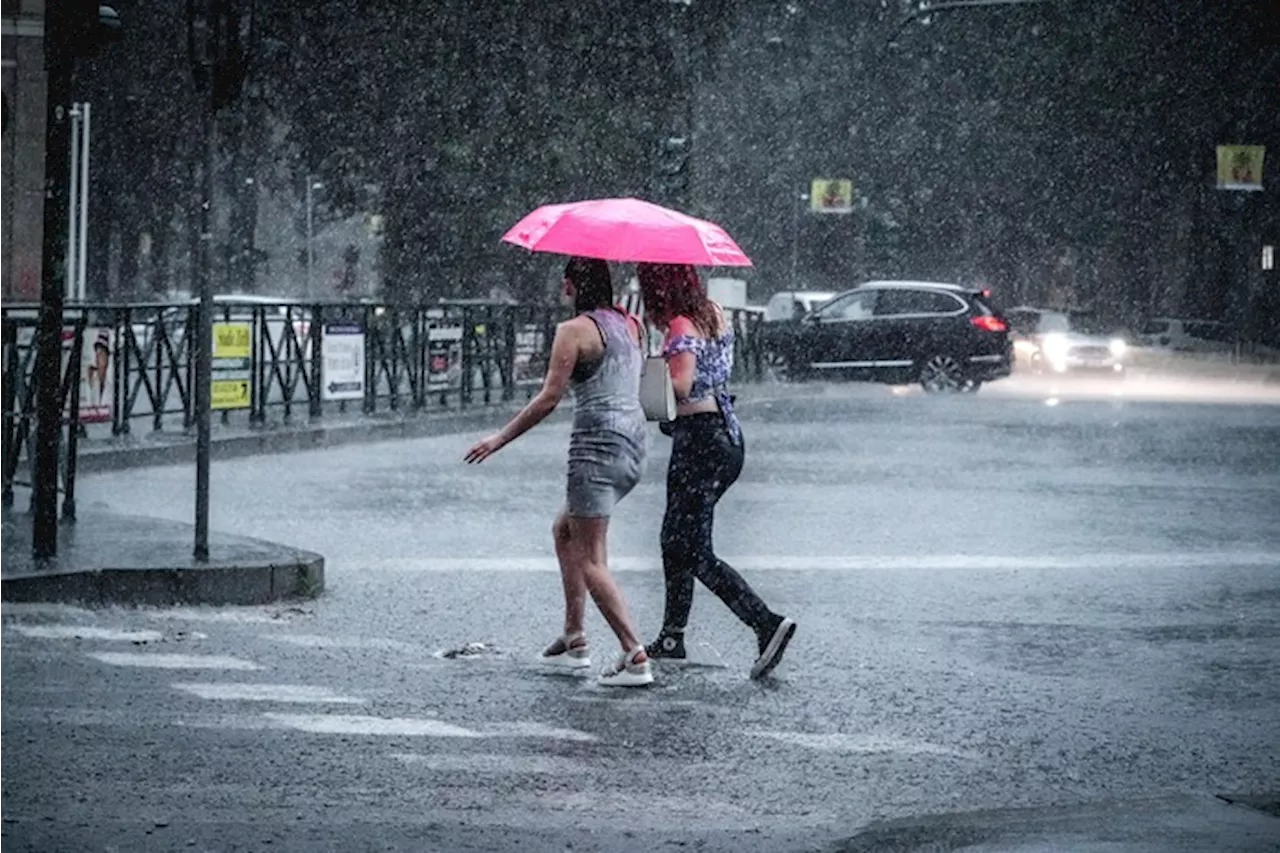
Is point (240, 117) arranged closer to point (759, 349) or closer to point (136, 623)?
point (759, 349)

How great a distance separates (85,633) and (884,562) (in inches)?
193

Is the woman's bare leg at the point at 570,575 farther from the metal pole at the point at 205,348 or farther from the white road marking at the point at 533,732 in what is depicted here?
the metal pole at the point at 205,348

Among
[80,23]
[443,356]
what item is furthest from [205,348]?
[443,356]

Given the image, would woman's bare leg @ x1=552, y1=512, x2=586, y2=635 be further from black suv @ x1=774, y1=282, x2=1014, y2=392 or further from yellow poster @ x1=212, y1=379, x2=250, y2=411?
black suv @ x1=774, y1=282, x2=1014, y2=392

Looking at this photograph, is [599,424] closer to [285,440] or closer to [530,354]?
[285,440]

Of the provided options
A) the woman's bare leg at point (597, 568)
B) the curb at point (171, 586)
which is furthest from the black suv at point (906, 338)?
the woman's bare leg at point (597, 568)

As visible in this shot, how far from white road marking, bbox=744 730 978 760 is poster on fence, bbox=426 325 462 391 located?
63.3 feet

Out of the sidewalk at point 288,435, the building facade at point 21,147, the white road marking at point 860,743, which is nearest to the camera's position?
the white road marking at point 860,743

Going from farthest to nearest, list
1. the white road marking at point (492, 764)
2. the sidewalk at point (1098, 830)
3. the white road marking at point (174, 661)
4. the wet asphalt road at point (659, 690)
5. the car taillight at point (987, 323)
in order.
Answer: the car taillight at point (987, 323)
the white road marking at point (174, 661)
the white road marking at point (492, 764)
the wet asphalt road at point (659, 690)
the sidewalk at point (1098, 830)

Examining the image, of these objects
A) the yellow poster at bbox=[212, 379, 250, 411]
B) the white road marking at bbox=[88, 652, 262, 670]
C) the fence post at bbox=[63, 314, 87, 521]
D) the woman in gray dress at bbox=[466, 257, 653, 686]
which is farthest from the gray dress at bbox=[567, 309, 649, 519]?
the yellow poster at bbox=[212, 379, 250, 411]

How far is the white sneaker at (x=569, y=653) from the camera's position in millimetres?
Answer: 9406

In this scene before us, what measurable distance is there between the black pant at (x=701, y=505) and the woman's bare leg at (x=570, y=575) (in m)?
0.35

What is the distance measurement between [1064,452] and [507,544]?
9.82 meters

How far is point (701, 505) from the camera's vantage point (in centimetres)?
940
